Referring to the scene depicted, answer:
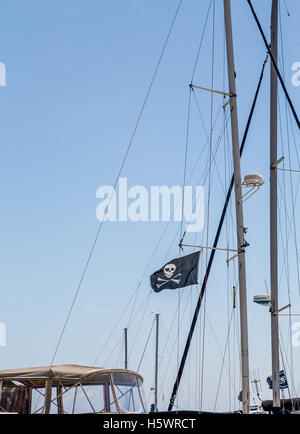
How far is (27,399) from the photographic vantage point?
646 inches

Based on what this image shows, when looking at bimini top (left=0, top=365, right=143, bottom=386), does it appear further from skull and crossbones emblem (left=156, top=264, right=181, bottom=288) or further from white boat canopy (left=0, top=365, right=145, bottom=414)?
skull and crossbones emblem (left=156, top=264, right=181, bottom=288)

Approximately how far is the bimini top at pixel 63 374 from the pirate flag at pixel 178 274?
319 cm

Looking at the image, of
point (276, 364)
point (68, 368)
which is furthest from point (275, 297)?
point (68, 368)

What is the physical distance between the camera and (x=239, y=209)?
57.4 feet

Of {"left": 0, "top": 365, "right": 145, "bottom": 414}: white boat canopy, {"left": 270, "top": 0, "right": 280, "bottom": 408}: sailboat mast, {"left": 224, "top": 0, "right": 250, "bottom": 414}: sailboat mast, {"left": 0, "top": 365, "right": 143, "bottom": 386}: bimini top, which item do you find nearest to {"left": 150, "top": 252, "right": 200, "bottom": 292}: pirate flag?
{"left": 224, "top": 0, "right": 250, "bottom": 414}: sailboat mast

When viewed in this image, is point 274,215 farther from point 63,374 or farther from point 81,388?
point 63,374

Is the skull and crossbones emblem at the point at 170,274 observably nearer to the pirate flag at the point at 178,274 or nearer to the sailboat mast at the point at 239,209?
the pirate flag at the point at 178,274

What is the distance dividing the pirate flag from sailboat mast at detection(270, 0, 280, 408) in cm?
339

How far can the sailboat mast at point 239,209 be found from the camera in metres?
15.7

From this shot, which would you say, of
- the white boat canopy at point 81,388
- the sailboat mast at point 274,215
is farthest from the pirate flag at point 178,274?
the sailboat mast at point 274,215

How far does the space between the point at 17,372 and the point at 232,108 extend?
9.42 metres

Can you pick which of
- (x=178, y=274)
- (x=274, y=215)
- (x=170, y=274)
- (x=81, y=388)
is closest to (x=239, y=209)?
(x=178, y=274)

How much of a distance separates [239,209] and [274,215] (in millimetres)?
3364
